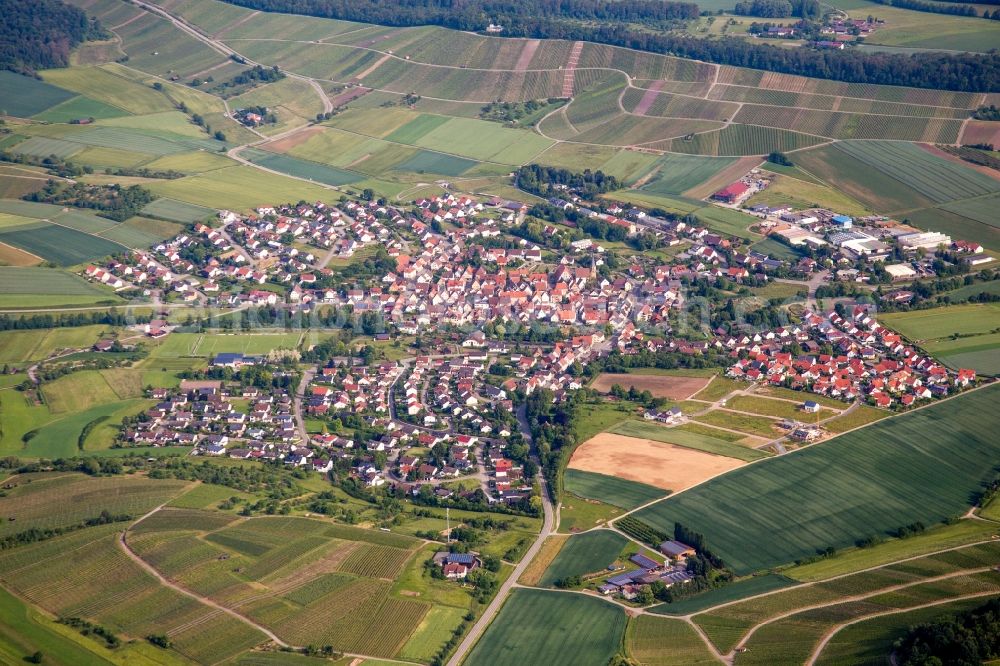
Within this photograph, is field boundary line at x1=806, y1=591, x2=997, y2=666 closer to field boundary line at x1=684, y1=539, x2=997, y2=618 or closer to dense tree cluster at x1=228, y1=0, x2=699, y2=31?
field boundary line at x1=684, y1=539, x2=997, y2=618

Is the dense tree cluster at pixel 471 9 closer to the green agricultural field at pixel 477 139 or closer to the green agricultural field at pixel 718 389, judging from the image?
the green agricultural field at pixel 477 139

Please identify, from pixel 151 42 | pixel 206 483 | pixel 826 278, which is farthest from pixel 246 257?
pixel 151 42

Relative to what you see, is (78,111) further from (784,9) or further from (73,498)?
(784,9)

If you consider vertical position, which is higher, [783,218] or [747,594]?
[783,218]

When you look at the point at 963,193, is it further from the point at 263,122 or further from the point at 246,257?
the point at 263,122

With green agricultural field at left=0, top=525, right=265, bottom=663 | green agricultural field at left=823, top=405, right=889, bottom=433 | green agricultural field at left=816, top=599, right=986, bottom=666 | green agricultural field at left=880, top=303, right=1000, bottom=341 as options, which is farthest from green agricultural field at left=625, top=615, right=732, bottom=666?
green agricultural field at left=880, top=303, right=1000, bottom=341

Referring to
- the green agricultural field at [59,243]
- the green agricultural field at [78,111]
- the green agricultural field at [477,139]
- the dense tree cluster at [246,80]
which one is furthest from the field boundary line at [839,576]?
the dense tree cluster at [246,80]

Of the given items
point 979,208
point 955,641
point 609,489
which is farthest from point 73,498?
point 979,208
